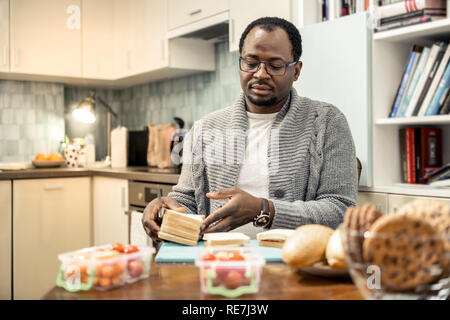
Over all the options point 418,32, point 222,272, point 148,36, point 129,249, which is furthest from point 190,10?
point 222,272

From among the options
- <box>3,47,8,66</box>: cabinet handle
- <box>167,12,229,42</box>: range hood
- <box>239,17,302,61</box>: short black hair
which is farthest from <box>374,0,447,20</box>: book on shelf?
<box>3,47,8,66</box>: cabinet handle

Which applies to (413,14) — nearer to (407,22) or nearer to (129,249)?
(407,22)

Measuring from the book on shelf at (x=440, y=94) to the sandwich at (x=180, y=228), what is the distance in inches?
50.0

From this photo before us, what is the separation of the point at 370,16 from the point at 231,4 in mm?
888

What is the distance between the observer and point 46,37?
3.57 metres

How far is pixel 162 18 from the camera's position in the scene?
10.8 feet

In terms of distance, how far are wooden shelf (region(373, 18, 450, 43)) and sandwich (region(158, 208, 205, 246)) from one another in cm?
132

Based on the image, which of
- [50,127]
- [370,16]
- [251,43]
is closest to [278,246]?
[251,43]

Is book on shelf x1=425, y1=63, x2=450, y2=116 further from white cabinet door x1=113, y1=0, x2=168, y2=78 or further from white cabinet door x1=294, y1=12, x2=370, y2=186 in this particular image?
white cabinet door x1=113, y1=0, x2=168, y2=78

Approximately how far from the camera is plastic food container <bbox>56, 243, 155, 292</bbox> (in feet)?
2.33

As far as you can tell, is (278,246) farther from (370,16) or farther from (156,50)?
(156,50)

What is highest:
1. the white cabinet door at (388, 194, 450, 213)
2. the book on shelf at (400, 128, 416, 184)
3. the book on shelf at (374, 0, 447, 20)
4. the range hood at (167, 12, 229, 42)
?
the range hood at (167, 12, 229, 42)

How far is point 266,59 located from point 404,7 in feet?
2.57

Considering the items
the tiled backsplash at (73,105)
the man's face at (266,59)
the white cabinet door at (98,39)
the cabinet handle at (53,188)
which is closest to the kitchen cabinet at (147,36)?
the white cabinet door at (98,39)
